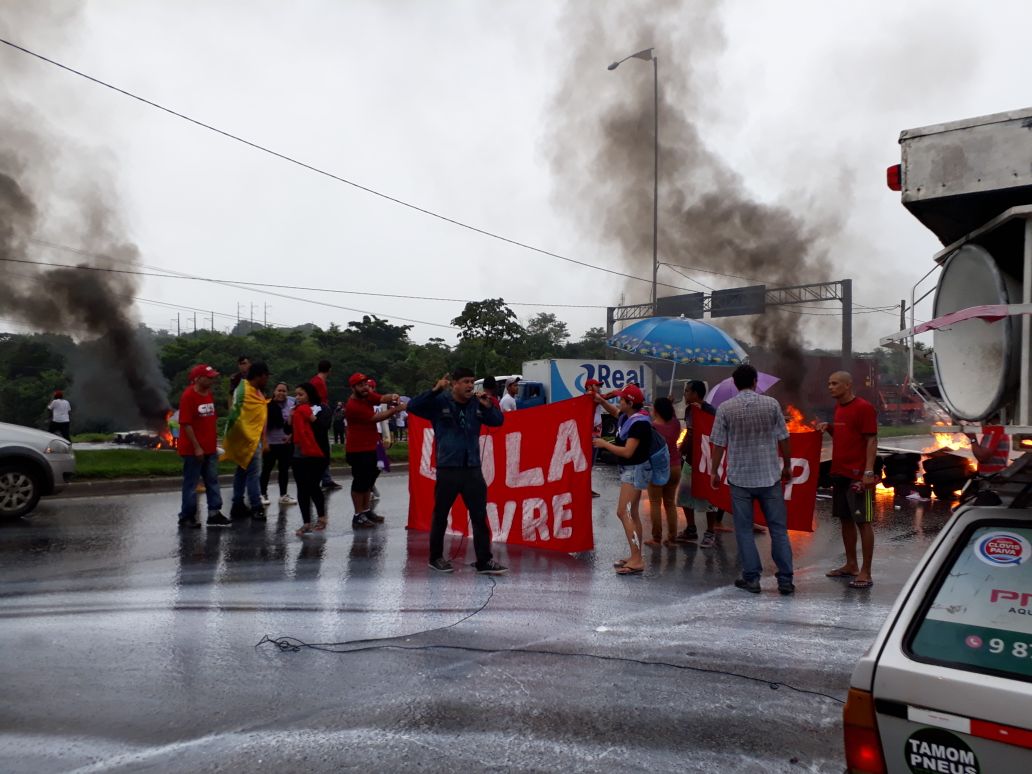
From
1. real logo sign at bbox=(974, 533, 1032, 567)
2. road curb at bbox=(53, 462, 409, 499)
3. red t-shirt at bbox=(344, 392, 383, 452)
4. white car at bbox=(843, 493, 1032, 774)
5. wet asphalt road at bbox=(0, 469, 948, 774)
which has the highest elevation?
red t-shirt at bbox=(344, 392, 383, 452)

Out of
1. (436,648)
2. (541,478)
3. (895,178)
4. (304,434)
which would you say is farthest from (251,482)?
(895,178)

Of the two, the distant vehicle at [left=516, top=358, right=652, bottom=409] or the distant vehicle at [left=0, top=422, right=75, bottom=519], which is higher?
the distant vehicle at [left=516, top=358, right=652, bottom=409]

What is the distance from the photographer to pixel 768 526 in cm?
620

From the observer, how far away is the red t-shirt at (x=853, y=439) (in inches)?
Result: 249

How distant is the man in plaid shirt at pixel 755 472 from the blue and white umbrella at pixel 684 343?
9.77 meters

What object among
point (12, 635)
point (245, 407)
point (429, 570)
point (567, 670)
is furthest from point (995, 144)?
point (245, 407)

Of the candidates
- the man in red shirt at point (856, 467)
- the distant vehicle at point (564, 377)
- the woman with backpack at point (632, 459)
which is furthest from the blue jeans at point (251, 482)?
the distant vehicle at point (564, 377)

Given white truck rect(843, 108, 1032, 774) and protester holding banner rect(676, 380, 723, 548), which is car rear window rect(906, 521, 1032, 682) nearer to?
white truck rect(843, 108, 1032, 774)

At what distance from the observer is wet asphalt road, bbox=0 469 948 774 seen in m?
3.48

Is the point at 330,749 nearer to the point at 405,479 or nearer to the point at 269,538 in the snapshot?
the point at 269,538

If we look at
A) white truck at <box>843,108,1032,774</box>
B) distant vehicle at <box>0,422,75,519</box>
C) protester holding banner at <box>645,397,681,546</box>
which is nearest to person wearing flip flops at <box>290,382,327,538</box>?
distant vehicle at <box>0,422,75,519</box>

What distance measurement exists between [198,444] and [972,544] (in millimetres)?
7845

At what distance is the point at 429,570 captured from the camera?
22.5 ft

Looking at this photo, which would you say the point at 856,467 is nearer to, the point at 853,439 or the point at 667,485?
the point at 853,439
